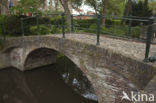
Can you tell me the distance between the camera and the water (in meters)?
6.53

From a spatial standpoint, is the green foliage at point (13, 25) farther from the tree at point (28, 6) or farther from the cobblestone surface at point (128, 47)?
the cobblestone surface at point (128, 47)

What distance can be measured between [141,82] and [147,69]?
372 millimetres

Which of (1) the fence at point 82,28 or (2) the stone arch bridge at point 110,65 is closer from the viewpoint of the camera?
(2) the stone arch bridge at point 110,65

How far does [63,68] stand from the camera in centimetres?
1015

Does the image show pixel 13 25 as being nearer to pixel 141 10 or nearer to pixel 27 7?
pixel 27 7

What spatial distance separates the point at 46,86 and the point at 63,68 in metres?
2.70

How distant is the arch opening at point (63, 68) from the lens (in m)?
7.30

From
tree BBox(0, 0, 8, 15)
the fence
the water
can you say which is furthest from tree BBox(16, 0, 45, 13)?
the water

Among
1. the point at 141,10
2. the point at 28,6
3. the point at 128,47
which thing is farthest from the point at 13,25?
Result: the point at 141,10

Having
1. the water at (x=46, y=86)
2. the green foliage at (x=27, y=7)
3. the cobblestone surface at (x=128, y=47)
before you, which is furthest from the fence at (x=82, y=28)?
the water at (x=46, y=86)

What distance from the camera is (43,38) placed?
6.71 meters

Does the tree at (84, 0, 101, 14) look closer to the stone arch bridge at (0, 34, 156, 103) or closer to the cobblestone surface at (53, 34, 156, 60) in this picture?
the stone arch bridge at (0, 34, 156, 103)

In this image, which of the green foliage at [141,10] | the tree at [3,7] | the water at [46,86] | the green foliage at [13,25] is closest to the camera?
the water at [46,86]

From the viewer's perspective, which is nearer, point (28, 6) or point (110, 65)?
point (110, 65)
